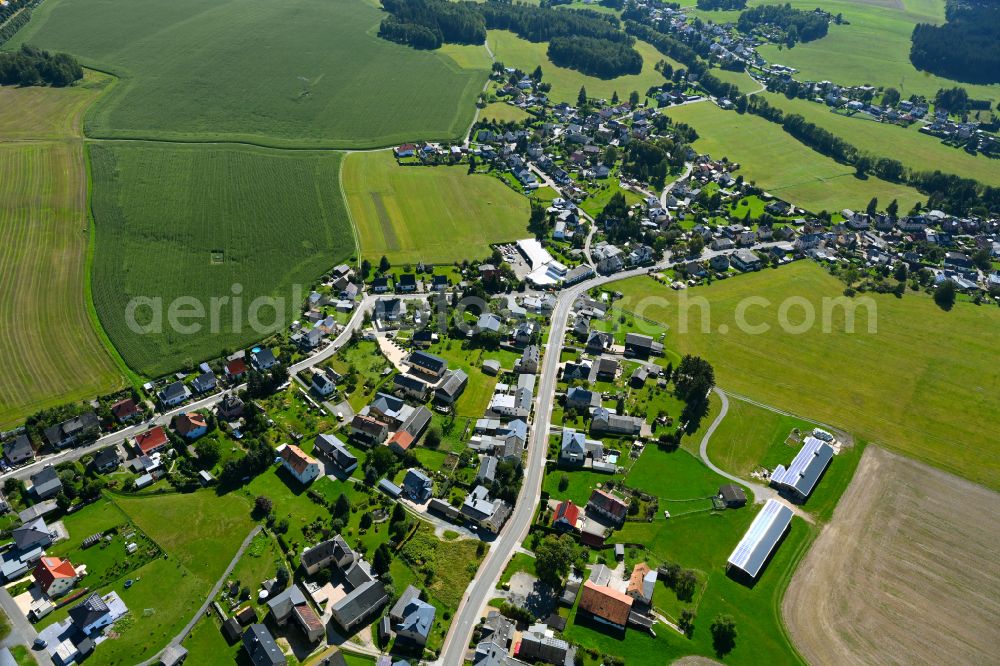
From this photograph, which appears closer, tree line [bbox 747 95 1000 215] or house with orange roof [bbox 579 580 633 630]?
house with orange roof [bbox 579 580 633 630]

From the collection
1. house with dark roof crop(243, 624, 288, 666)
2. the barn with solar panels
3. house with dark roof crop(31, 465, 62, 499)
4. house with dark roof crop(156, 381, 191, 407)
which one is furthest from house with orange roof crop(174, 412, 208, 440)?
the barn with solar panels

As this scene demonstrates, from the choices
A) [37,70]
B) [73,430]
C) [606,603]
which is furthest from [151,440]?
[37,70]

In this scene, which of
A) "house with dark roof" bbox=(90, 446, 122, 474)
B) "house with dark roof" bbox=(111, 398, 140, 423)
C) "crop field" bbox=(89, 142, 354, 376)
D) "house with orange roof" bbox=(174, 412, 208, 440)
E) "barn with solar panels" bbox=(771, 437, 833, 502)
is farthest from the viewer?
"crop field" bbox=(89, 142, 354, 376)

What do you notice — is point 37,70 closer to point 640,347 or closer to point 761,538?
point 640,347

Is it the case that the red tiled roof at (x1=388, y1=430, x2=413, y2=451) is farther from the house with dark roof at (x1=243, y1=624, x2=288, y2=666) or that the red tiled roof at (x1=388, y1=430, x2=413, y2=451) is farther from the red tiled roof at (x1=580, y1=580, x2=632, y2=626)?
the red tiled roof at (x1=580, y1=580, x2=632, y2=626)

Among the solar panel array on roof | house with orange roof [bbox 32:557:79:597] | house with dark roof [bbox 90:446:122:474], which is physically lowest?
the solar panel array on roof

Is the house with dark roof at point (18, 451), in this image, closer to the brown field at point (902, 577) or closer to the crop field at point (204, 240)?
the crop field at point (204, 240)

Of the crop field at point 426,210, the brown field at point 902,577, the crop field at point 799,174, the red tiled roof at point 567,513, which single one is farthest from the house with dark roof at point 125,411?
the crop field at point 799,174
